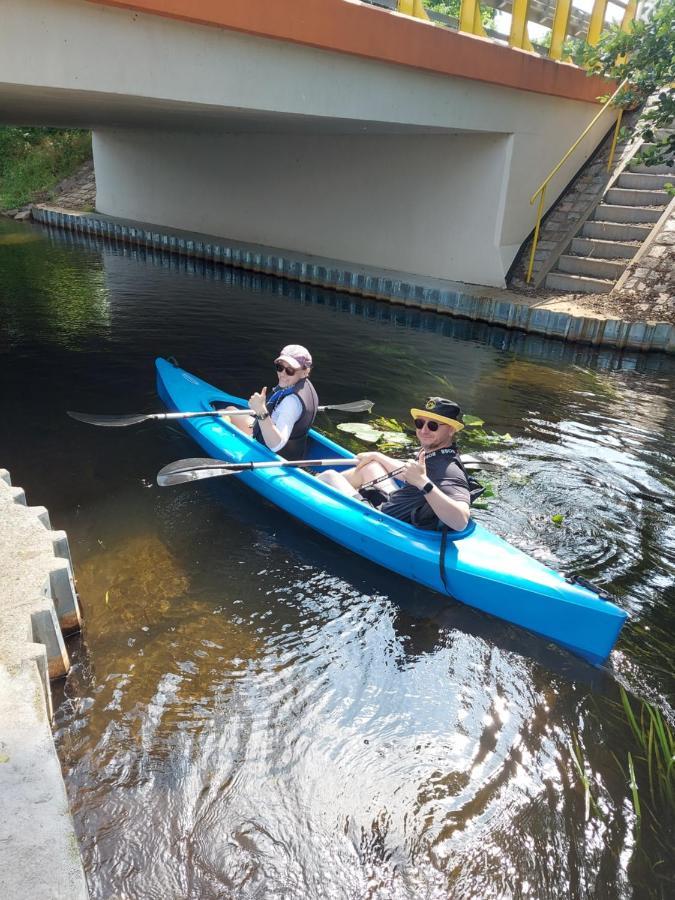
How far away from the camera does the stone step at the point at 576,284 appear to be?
11.2m

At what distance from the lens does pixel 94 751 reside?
3027mm

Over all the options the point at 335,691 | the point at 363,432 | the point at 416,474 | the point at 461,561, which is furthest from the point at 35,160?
the point at 335,691

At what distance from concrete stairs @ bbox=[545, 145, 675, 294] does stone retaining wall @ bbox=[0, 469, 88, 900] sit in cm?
1023

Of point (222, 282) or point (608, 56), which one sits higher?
point (608, 56)

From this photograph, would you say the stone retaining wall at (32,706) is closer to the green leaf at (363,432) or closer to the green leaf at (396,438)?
the green leaf at (363,432)

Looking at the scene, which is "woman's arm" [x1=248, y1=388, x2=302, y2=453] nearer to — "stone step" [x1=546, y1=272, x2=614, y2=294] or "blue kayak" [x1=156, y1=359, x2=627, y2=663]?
"blue kayak" [x1=156, y1=359, x2=627, y2=663]

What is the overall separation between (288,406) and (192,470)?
0.86 meters

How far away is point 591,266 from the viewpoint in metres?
11.5

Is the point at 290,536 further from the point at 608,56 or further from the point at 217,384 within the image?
the point at 608,56

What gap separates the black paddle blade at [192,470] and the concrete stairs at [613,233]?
28.3ft

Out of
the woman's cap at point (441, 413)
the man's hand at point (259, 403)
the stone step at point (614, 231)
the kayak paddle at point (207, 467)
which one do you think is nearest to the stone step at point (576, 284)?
the stone step at point (614, 231)

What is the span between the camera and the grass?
25078 mm

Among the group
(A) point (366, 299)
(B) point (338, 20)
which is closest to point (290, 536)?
Result: (B) point (338, 20)

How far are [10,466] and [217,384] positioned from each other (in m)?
2.92
